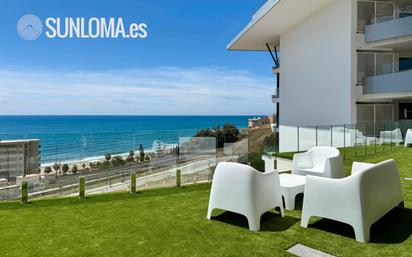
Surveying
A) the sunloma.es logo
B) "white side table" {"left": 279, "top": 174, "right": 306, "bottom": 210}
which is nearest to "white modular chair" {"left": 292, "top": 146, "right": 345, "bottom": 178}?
"white side table" {"left": 279, "top": 174, "right": 306, "bottom": 210}

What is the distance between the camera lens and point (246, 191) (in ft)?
12.5

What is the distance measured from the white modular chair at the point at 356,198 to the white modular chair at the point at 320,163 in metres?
1.63

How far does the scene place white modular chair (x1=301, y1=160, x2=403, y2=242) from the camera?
3.35 metres

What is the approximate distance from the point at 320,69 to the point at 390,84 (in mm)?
4130

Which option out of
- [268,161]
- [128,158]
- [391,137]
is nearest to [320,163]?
[268,161]

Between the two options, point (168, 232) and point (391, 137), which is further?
point (391, 137)

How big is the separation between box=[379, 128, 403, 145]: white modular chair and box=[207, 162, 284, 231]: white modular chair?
11.2m

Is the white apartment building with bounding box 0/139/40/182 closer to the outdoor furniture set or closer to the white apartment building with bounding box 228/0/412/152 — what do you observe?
the outdoor furniture set

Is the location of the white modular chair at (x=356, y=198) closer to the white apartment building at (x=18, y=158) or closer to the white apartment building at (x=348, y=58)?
the white apartment building at (x=18, y=158)

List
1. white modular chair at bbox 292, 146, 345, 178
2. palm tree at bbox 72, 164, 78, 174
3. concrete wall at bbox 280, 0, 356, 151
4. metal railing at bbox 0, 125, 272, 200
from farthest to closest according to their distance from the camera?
concrete wall at bbox 280, 0, 356, 151 < palm tree at bbox 72, 164, 78, 174 < metal railing at bbox 0, 125, 272, 200 < white modular chair at bbox 292, 146, 345, 178

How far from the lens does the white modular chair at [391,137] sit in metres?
Answer: 13.2

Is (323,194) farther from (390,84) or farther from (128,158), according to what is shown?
(390,84)

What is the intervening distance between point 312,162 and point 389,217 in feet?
7.71

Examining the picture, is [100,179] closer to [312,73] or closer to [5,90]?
[312,73]
